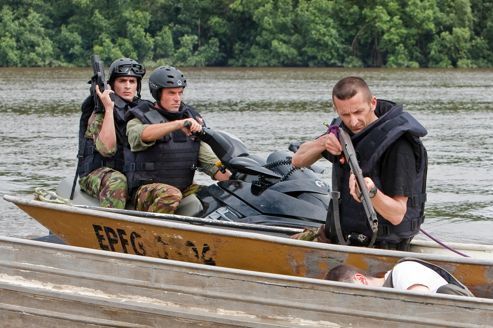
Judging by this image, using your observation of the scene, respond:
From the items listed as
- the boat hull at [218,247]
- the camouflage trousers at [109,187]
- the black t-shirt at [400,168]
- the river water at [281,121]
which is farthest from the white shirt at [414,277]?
the river water at [281,121]

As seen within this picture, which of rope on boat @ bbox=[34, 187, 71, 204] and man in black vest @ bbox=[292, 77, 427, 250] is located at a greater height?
man in black vest @ bbox=[292, 77, 427, 250]

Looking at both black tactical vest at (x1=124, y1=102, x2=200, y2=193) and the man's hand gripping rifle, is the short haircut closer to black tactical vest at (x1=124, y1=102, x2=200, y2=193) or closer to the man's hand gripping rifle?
the man's hand gripping rifle

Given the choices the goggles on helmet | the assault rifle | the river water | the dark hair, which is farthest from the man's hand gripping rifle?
the river water

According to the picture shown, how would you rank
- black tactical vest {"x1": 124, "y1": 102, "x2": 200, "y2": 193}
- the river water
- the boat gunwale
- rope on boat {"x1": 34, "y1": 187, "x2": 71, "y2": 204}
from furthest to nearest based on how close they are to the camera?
1. the river water
2. black tactical vest {"x1": 124, "y1": 102, "x2": 200, "y2": 193}
3. rope on boat {"x1": 34, "y1": 187, "x2": 71, "y2": 204}
4. the boat gunwale

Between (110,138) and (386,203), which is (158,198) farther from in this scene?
(386,203)

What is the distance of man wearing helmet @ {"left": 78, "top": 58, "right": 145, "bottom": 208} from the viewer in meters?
8.79

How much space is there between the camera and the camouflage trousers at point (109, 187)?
344 inches

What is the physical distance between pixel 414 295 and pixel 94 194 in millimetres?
3445

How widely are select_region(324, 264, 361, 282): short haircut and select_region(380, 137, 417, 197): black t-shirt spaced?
18.9 inches

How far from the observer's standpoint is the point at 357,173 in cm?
644

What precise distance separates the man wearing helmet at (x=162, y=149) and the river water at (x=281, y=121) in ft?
13.1

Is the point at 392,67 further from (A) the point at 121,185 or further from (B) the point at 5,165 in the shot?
(A) the point at 121,185

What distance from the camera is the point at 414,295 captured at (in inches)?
248

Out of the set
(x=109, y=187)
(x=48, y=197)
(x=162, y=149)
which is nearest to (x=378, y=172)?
(x=162, y=149)
